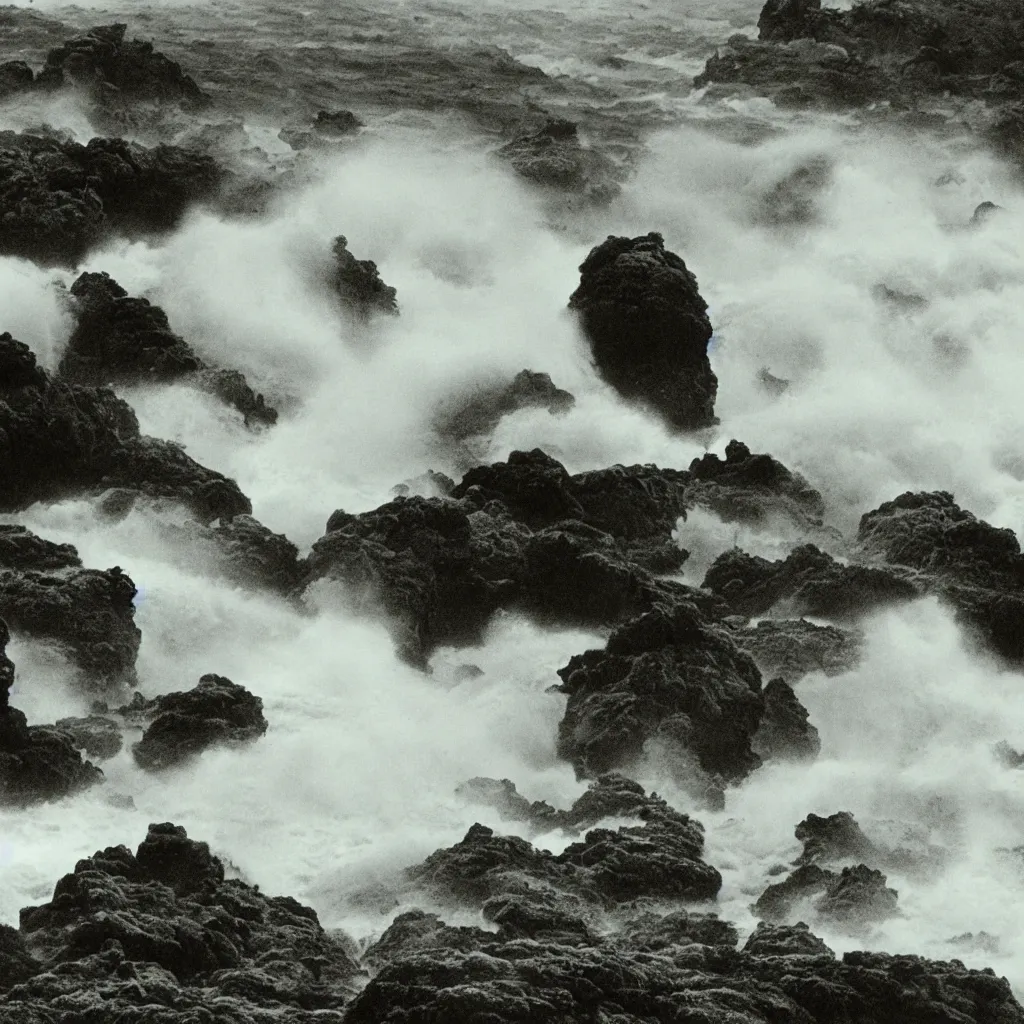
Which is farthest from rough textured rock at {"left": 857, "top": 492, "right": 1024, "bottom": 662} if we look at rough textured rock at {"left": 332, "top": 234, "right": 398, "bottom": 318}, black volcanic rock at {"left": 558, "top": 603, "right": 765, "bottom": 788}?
rough textured rock at {"left": 332, "top": 234, "right": 398, "bottom": 318}

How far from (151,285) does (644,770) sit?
15329 mm

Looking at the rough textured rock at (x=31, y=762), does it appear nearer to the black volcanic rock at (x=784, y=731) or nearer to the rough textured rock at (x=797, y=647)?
the black volcanic rock at (x=784, y=731)

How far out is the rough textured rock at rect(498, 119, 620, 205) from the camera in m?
46.6

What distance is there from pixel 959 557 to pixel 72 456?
1171 centimetres

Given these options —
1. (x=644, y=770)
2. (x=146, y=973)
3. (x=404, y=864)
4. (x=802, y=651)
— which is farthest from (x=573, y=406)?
(x=146, y=973)

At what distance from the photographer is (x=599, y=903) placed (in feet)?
80.1

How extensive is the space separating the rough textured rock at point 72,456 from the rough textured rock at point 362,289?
25.0ft

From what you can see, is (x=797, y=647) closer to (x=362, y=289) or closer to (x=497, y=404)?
(x=497, y=404)

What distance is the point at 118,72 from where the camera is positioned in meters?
47.1

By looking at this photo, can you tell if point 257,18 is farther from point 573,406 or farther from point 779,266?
point 573,406

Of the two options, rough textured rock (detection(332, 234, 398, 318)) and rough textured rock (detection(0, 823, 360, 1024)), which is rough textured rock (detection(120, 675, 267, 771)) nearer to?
rough textured rock (detection(0, 823, 360, 1024))

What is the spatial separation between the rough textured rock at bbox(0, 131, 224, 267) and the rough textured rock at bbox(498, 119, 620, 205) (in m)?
6.34

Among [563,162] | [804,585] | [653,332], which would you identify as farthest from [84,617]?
[563,162]

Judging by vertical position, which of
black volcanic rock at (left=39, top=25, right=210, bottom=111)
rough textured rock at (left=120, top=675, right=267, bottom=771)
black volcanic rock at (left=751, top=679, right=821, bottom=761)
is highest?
black volcanic rock at (left=39, top=25, right=210, bottom=111)
